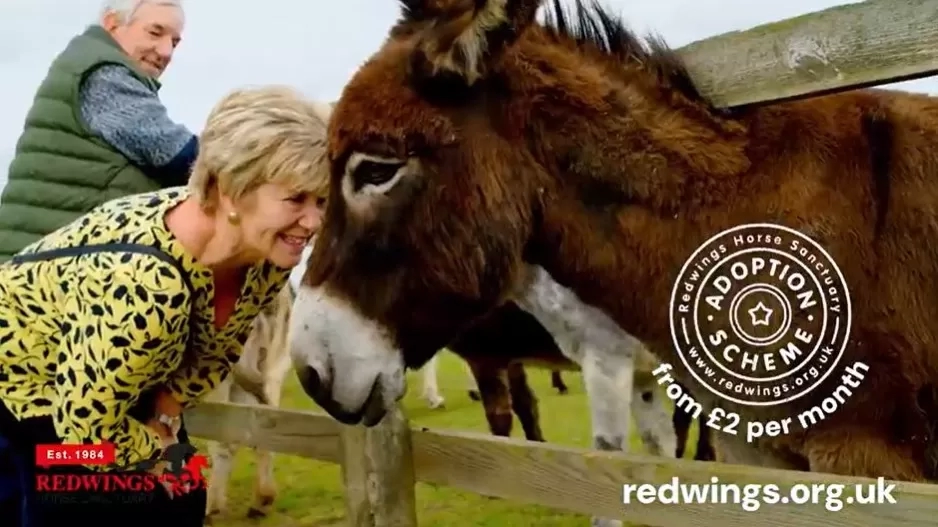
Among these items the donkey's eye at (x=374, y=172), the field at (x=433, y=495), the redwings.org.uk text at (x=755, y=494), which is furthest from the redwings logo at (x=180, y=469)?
the field at (x=433, y=495)

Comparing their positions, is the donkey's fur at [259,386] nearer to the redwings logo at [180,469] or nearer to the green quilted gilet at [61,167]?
the green quilted gilet at [61,167]

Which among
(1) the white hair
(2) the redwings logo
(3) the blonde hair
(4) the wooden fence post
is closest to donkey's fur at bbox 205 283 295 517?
(4) the wooden fence post

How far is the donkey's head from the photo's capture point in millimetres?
1921

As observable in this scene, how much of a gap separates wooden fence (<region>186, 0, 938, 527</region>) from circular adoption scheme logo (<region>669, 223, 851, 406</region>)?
19cm

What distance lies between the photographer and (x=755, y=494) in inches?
79.3

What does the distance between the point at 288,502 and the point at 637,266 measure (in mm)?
3511

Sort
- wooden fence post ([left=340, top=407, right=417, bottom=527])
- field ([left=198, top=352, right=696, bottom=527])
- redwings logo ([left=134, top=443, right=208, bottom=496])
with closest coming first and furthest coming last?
redwings logo ([left=134, top=443, right=208, bottom=496]) → wooden fence post ([left=340, top=407, right=417, bottom=527]) → field ([left=198, top=352, right=696, bottom=527])

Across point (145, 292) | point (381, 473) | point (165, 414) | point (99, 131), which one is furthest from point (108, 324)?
point (381, 473)

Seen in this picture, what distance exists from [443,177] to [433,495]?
10.5 feet

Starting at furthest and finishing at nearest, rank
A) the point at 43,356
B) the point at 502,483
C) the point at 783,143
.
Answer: the point at 502,483 → the point at 43,356 → the point at 783,143

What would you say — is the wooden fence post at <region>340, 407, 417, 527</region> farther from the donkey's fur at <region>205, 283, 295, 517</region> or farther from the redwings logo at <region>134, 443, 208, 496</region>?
the donkey's fur at <region>205, 283, 295, 517</region>

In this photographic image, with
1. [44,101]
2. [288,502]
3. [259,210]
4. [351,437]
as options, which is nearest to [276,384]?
[288,502]

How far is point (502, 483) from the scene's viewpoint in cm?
274

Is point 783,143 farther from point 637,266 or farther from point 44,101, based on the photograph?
A: point 44,101
